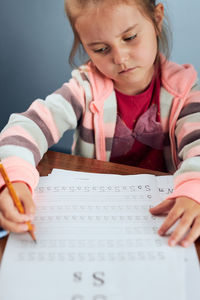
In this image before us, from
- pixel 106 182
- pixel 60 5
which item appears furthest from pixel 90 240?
pixel 60 5

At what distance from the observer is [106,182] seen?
63 centimetres

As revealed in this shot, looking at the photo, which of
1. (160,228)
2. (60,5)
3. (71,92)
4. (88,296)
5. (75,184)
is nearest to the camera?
(88,296)

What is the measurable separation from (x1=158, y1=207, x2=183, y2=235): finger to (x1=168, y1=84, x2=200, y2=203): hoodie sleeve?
3cm

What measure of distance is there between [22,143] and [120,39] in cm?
28

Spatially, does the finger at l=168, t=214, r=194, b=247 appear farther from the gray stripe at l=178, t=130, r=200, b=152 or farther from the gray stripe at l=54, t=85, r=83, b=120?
the gray stripe at l=54, t=85, r=83, b=120

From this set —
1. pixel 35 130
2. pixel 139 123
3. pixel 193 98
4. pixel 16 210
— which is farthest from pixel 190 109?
pixel 16 210

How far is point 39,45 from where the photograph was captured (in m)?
1.19

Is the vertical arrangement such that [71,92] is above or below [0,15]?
below

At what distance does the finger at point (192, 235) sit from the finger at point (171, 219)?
3 centimetres

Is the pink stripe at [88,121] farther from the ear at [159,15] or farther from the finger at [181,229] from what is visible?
the finger at [181,229]

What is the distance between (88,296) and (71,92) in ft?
1.72

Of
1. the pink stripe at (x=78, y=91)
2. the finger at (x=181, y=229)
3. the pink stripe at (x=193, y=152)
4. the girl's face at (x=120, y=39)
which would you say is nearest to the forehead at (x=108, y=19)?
the girl's face at (x=120, y=39)

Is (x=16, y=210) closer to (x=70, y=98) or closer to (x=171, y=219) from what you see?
(x=171, y=219)

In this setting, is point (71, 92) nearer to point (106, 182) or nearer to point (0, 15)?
point (106, 182)
